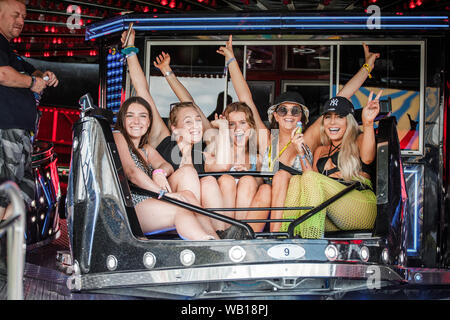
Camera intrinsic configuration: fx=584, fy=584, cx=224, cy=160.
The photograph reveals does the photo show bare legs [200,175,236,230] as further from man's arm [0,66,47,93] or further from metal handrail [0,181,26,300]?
metal handrail [0,181,26,300]

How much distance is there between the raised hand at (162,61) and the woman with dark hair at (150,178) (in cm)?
152

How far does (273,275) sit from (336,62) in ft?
9.79

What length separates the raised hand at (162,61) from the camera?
5287 mm

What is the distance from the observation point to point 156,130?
455cm

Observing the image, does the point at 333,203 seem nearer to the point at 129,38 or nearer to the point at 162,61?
the point at 162,61

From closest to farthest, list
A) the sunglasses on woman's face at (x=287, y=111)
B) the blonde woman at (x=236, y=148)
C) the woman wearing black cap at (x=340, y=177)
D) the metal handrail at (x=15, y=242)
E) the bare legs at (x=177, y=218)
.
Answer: the metal handrail at (x=15, y=242)
the bare legs at (x=177, y=218)
the woman wearing black cap at (x=340, y=177)
the blonde woman at (x=236, y=148)
the sunglasses on woman's face at (x=287, y=111)

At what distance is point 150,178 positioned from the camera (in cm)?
344

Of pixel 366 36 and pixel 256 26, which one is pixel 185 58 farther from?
pixel 366 36

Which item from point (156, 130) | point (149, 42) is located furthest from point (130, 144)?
point (149, 42)

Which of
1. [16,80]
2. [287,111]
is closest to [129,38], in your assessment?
[16,80]

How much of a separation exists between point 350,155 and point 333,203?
445 millimetres

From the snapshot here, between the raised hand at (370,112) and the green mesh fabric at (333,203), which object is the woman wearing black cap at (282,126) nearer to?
the green mesh fabric at (333,203)

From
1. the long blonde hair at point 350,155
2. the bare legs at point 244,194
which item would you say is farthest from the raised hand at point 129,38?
the long blonde hair at point 350,155

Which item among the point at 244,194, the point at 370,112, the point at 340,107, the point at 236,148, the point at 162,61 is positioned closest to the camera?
the point at 370,112
